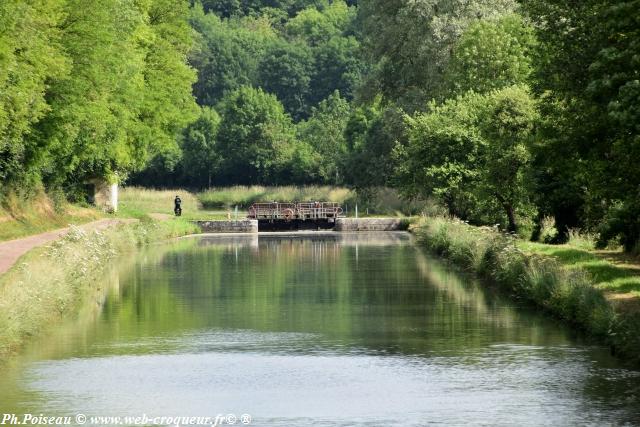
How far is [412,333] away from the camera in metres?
30.5

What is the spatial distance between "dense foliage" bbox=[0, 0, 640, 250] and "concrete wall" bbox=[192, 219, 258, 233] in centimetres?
540

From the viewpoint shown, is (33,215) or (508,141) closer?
(508,141)

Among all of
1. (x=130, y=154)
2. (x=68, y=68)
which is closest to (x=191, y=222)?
(x=130, y=154)

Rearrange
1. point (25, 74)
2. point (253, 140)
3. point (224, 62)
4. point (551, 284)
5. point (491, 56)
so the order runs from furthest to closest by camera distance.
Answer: point (224, 62)
point (253, 140)
point (491, 56)
point (25, 74)
point (551, 284)

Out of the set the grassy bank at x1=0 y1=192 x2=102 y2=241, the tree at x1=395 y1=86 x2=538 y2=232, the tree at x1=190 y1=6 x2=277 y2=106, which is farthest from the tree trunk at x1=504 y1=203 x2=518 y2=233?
the tree at x1=190 y1=6 x2=277 y2=106

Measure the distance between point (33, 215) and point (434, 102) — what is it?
2244 centimetres

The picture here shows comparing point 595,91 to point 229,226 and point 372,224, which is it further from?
point 229,226

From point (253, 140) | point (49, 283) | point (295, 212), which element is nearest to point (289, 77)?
point (253, 140)

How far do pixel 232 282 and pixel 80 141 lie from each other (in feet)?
66.7

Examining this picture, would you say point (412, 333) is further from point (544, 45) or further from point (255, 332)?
point (544, 45)

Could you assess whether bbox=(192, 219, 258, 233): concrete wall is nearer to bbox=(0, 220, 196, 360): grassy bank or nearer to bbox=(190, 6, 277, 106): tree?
bbox=(0, 220, 196, 360): grassy bank

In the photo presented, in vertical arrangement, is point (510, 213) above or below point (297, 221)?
above

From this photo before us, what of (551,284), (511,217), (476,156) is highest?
(476,156)

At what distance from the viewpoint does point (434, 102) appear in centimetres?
6981
